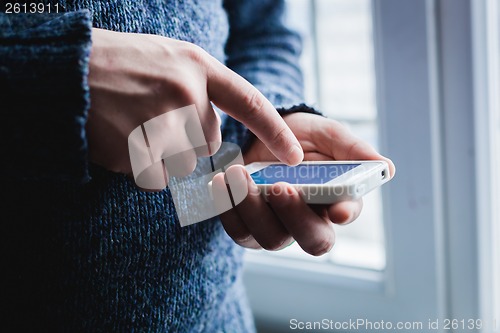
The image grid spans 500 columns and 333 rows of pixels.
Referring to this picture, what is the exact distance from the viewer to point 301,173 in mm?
420

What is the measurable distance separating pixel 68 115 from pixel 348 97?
540mm

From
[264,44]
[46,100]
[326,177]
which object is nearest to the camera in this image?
[46,100]

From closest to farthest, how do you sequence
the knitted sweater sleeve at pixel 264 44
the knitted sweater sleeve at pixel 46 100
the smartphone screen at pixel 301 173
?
1. the knitted sweater sleeve at pixel 46 100
2. the smartphone screen at pixel 301 173
3. the knitted sweater sleeve at pixel 264 44

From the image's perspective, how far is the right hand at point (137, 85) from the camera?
0.29 meters

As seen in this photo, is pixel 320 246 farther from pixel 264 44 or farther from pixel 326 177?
pixel 264 44

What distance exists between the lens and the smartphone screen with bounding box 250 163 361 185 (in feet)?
1.30

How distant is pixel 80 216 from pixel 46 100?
11 centimetres

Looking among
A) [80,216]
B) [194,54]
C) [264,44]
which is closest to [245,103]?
[194,54]

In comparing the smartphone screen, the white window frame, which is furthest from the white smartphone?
the white window frame

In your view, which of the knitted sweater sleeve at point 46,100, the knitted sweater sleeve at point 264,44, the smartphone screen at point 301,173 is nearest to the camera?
the knitted sweater sleeve at point 46,100

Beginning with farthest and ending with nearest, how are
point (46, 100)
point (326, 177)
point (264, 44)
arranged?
point (264, 44) < point (326, 177) < point (46, 100)

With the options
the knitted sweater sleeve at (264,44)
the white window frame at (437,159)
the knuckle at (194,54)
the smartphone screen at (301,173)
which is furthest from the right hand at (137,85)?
the white window frame at (437,159)

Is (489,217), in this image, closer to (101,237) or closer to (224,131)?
(224,131)

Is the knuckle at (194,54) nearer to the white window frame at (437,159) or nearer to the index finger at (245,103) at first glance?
the index finger at (245,103)
